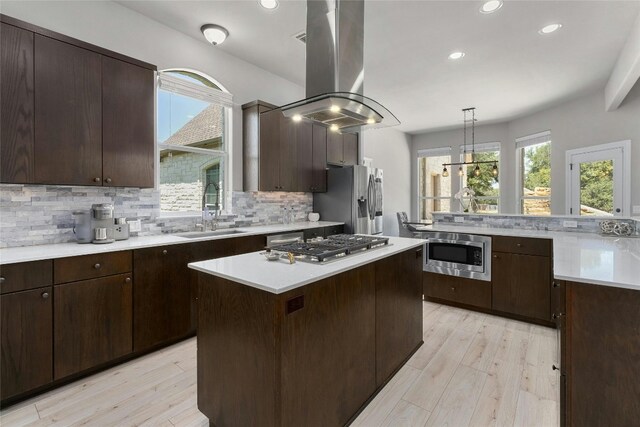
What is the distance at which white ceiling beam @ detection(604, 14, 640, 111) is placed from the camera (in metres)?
3.02

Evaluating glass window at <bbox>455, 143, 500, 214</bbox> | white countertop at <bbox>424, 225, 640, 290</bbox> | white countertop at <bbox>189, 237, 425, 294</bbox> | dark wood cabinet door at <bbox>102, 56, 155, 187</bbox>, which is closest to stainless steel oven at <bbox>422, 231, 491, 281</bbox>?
white countertop at <bbox>424, 225, 640, 290</bbox>

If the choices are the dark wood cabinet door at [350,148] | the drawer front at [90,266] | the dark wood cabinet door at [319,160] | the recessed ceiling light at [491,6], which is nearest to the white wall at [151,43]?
the dark wood cabinet door at [319,160]

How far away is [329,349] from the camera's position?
5.24ft

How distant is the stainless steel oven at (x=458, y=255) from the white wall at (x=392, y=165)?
10.6 ft

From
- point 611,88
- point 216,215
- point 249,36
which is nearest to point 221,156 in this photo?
point 216,215

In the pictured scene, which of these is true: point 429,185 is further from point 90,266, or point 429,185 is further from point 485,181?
point 90,266

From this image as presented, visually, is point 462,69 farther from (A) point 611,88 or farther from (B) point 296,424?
(B) point 296,424

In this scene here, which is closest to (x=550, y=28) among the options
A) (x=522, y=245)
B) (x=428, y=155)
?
(x=522, y=245)

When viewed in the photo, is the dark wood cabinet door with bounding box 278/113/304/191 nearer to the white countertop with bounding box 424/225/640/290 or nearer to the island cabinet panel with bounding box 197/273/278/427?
the island cabinet panel with bounding box 197/273/278/427

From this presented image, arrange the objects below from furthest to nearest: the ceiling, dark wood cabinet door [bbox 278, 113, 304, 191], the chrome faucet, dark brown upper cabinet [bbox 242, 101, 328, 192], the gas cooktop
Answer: dark wood cabinet door [bbox 278, 113, 304, 191] < dark brown upper cabinet [bbox 242, 101, 328, 192] < the chrome faucet < the ceiling < the gas cooktop

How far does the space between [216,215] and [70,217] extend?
1.30m

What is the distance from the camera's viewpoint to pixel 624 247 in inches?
93.2

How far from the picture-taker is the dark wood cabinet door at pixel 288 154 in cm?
397

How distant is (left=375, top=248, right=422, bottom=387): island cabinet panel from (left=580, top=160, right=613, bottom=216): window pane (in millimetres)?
4204
